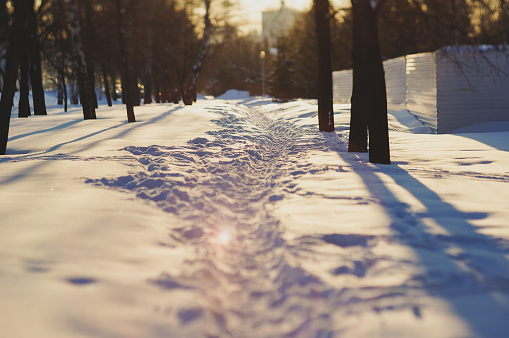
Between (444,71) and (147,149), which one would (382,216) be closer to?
(147,149)

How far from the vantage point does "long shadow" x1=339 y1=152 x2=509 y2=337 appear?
2.71m

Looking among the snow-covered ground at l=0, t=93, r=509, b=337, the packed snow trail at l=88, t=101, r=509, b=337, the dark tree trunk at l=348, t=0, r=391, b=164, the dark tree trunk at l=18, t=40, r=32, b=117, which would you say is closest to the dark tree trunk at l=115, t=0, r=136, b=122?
the dark tree trunk at l=18, t=40, r=32, b=117

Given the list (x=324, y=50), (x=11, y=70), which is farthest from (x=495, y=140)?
(x=11, y=70)

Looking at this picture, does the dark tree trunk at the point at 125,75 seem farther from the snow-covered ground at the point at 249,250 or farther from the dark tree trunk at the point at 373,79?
the dark tree trunk at the point at 373,79

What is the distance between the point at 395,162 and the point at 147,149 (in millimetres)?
4689

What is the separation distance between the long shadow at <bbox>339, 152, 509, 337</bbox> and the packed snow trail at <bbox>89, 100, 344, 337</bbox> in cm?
83

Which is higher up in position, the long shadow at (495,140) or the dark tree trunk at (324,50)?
the dark tree trunk at (324,50)

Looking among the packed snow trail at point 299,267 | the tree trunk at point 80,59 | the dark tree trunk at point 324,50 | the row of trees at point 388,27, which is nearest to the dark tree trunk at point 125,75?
the tree trunk at point 80,59

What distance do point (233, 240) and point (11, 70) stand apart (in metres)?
6.66

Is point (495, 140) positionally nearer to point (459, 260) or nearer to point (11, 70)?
point (459, 260)

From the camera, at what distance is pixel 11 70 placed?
8.42m

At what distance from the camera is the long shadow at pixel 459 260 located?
8.91ft

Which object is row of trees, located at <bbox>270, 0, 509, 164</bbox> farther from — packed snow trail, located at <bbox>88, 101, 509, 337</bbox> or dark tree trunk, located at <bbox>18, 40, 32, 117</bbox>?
dark tree trunk, located at <bbox>18, 40, 32, 117</bbox>

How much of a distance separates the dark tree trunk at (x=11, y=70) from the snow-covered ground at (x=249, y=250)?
173 cm
